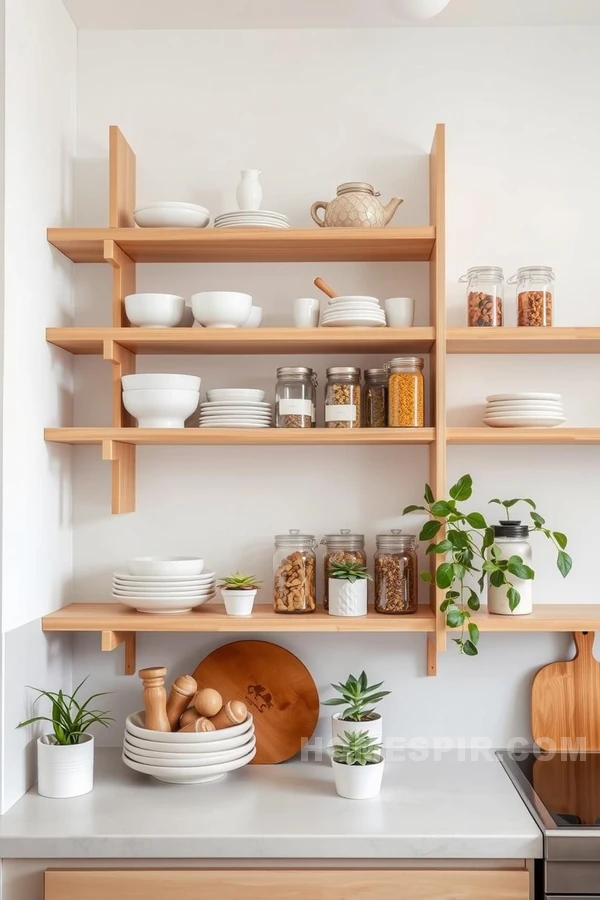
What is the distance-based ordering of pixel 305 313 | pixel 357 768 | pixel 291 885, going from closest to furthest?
1. pixel 291 885
2. pixel 357 768
3. pixel 305 313

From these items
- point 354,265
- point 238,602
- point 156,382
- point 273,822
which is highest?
point 354,265

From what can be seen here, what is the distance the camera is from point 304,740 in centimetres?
205

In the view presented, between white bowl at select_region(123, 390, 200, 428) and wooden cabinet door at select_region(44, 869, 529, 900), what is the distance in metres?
0.94

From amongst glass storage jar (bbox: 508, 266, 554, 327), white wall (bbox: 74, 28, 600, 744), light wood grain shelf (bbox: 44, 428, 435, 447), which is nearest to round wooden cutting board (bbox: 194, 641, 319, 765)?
white wall (bbox: 74, 28, 600, 744)

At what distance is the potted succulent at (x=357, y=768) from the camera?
69.5 inches

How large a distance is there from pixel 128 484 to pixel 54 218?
666 millimetres

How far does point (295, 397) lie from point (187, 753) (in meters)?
0.84

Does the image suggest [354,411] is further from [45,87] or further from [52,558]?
[45,87]

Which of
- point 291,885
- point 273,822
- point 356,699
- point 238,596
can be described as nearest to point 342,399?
point 238,596

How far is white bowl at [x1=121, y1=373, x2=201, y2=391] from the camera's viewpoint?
1.94m

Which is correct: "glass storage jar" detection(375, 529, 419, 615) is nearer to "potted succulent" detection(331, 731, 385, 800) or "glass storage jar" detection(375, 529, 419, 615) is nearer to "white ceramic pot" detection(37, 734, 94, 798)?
"potted succulent" detection(331, 731, 385, 800)

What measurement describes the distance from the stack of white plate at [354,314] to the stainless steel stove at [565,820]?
3.57 ft

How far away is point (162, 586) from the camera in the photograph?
6.31 ft

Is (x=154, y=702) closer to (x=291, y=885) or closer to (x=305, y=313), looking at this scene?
(x=291, y=885)
